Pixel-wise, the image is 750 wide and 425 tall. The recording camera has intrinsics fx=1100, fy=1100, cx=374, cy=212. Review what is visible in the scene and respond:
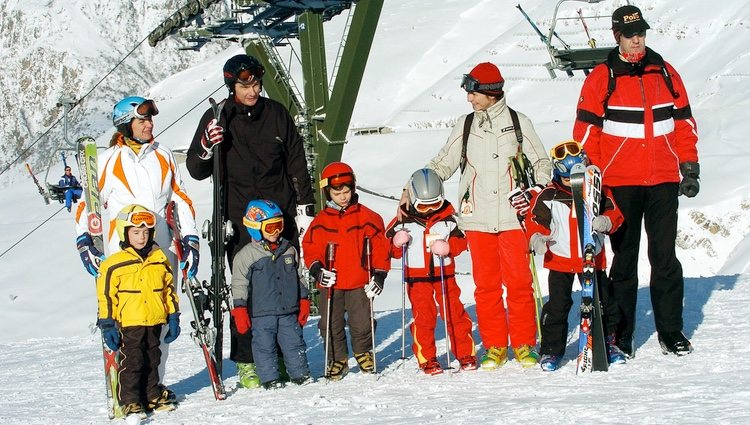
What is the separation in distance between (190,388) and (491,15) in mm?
33932

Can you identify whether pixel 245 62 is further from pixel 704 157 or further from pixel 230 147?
pixel 704 157

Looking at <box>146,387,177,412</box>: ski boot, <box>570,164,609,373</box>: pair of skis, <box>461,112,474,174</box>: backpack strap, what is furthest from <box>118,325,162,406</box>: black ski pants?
<box>570,164,609,373</box>: pair of skis

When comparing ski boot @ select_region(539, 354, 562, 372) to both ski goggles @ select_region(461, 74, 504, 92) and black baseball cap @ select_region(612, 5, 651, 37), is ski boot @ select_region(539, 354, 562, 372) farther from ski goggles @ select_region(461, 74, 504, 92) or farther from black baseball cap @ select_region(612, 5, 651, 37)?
black baseball cap @ select_region(612, 5, 651, 37)

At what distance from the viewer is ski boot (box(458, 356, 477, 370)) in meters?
6.84

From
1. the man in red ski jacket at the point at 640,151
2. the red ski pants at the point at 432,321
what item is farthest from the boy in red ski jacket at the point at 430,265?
the man in red ski jacket at the point at 640,151

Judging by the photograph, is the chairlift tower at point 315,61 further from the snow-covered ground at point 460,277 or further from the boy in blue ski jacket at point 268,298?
the boy in blue ski jacket at point 268,298

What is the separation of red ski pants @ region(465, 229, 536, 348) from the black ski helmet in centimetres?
167

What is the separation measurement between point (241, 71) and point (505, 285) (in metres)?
2.11

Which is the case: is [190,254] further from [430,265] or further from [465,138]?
[465,138]

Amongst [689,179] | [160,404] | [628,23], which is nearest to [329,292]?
[160,404]

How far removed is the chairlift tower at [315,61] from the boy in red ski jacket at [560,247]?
16.4 ft

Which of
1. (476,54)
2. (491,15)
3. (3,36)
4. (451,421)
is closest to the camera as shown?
(451,421)

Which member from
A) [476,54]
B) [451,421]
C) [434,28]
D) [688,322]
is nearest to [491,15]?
[434,28]

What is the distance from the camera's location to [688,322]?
24.9ft
